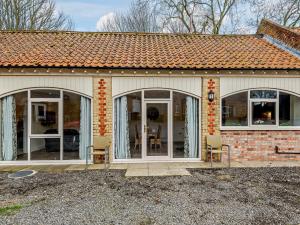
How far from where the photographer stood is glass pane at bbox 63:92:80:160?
32.6 feet

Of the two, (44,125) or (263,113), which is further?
(263,113)

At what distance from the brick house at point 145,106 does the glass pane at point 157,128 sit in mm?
38

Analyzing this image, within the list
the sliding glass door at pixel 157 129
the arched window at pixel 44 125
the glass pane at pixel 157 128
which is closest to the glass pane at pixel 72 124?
the arched window at pixel 44 125

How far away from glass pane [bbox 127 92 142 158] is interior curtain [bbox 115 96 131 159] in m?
0.15

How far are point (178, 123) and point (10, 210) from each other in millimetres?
6442

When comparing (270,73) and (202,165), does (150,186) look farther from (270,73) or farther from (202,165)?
(270,73)

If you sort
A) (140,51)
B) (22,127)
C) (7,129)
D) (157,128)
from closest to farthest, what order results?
(7,129) < (22,127) < (157,128) < (140,51)

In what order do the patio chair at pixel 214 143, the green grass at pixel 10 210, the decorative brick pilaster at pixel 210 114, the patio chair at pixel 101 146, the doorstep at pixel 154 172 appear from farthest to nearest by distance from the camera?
1. the decorative brick pilaster at pixel 210 114
2. the patio chair at pixel 214 143
3. the patio chair at pixel 101 146
4. the doorstep at pixel 154 172
5. the green grass at pixel 10 210

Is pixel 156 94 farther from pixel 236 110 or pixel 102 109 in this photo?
pixel 236 110

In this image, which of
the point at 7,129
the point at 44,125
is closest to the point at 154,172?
the point at 44,125

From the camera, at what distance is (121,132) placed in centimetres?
1005

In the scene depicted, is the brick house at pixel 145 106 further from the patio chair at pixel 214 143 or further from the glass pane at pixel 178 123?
the patio chair at pixel 214 143

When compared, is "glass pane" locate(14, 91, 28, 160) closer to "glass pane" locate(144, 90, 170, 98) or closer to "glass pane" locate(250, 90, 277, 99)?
"glass pane" locate(144, 90, 170, 98)

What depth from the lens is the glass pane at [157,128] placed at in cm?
1012
